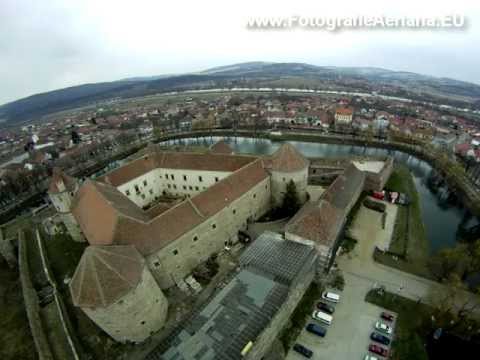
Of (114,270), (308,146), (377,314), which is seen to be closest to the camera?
(114,270)

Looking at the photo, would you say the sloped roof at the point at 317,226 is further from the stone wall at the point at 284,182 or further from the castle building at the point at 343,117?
the castle building at the point at 343,117

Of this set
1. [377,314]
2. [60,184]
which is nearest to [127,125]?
[60,184]

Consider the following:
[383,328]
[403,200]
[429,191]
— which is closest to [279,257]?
[383,328]

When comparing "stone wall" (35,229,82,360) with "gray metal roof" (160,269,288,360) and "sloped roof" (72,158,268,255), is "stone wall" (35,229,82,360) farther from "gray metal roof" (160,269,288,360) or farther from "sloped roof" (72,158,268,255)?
"gray metal roof" (160,269,288,360)

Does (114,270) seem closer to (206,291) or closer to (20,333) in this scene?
(206,291)

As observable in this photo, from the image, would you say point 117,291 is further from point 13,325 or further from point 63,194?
point 63,194

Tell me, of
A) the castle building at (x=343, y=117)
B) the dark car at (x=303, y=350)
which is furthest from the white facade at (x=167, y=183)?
the castle building at (x=343, y=117)
